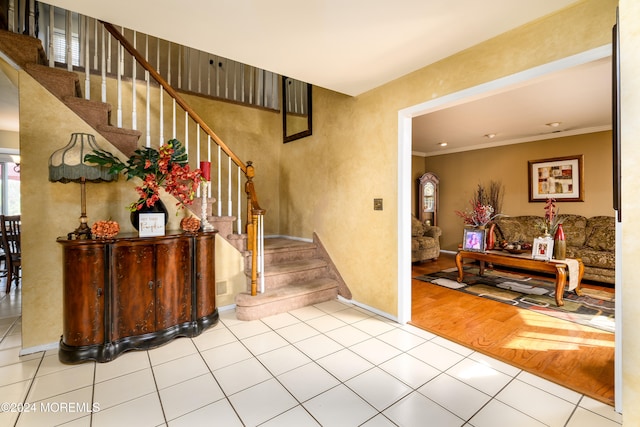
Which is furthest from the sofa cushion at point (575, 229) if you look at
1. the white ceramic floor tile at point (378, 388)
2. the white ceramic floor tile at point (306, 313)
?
the white ceramic floor tile at point (378, 388)

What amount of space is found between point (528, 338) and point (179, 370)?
9.89 ft

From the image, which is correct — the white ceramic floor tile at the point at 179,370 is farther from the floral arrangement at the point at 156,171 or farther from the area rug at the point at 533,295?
the area rug at the point at 533,295

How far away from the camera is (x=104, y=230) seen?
2172mm

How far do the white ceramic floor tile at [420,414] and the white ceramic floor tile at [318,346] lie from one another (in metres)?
0.74

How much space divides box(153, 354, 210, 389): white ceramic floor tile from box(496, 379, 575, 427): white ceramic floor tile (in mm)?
2068

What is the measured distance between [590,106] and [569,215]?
2.04 m

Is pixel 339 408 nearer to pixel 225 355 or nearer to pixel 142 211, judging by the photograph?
pixel 225 355

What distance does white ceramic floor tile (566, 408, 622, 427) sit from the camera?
1.57 meters

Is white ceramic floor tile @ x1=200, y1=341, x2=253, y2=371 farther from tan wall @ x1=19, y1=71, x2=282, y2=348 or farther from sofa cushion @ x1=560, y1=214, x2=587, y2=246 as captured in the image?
sofa cushion @ x1=560, y1=214, x2=587, y2=246

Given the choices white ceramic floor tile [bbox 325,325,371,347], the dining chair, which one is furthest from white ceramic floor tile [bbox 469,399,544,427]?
the dining chair

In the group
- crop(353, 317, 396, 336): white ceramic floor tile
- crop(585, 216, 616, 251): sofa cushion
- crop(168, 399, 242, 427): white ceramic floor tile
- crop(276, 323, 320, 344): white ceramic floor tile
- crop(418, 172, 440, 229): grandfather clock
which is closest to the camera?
crop(168, 399, 242, 427): white ceramic floor tile

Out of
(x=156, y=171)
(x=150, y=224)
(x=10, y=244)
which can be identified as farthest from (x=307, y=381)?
(x=10, y=244)

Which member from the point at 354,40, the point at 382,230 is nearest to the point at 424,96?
the point at 354,40

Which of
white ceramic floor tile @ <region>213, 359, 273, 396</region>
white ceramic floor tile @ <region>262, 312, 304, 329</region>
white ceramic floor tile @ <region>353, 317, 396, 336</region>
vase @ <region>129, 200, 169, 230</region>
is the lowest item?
white ceramic floor tile @ <region>353, 317, 396, 336</region>
